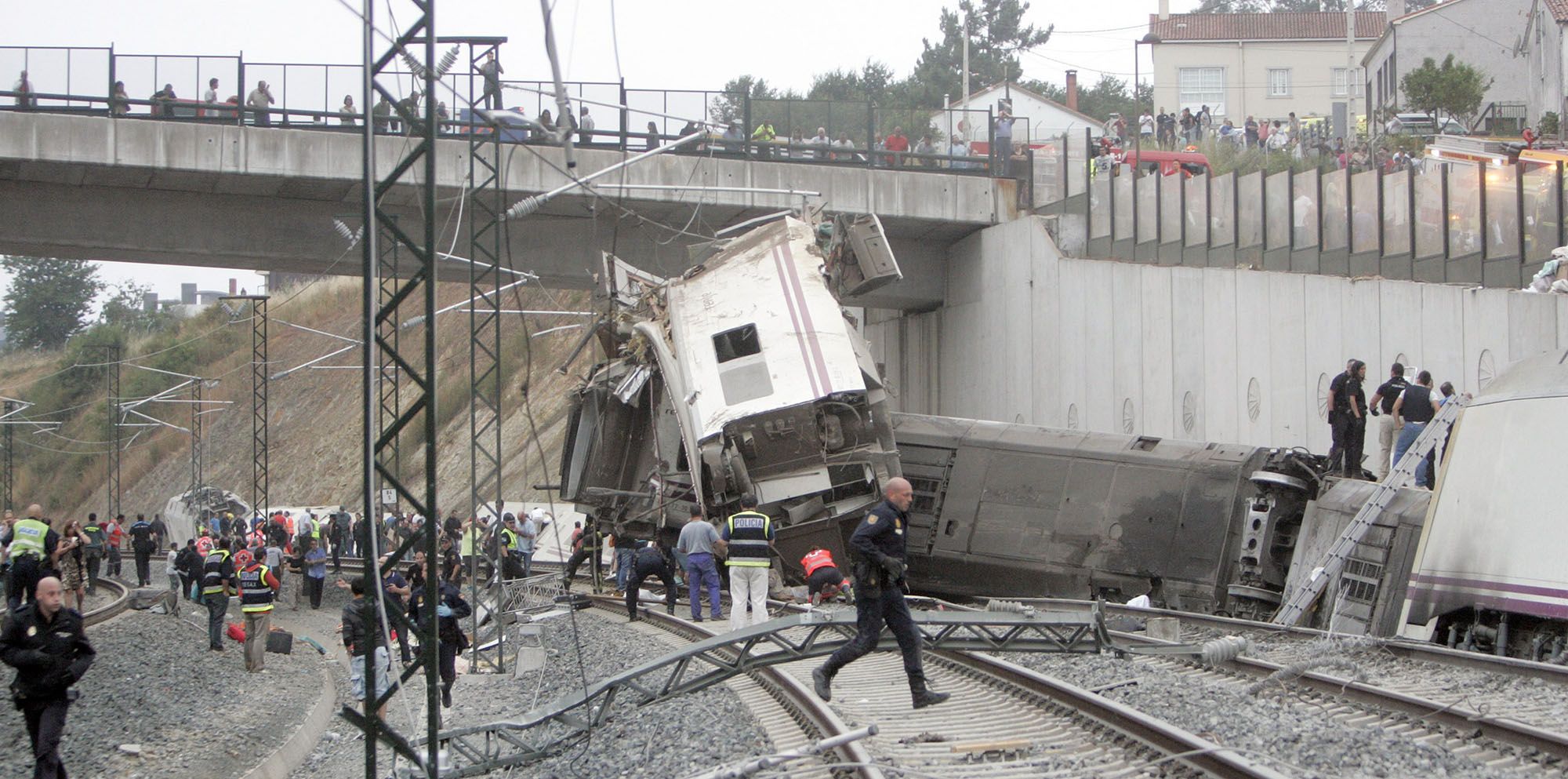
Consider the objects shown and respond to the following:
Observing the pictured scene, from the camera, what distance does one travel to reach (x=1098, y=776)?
7852 mm

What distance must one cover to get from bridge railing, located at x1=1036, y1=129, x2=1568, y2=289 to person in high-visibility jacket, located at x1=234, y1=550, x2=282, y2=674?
642 inches

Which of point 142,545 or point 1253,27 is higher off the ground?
point 1253,27

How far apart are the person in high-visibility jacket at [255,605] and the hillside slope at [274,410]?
42.9m

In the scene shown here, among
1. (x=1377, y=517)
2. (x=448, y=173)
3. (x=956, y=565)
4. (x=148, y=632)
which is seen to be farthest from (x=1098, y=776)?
(x=448, y=173)

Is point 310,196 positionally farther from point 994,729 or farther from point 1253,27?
point 1253,27

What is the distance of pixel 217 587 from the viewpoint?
74.2 ft

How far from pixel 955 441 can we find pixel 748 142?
37.5 feet

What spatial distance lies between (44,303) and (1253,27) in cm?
9658

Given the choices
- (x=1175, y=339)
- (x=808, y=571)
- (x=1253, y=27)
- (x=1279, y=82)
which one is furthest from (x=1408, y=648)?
(x=1253, y=27)

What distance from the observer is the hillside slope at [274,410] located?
7325 centimetres

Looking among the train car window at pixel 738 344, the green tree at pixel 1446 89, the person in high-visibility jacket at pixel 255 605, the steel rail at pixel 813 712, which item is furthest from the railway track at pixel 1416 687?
the green tree at pixel 1446 89

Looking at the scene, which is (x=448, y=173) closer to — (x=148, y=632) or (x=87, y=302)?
(x=148, y=632)

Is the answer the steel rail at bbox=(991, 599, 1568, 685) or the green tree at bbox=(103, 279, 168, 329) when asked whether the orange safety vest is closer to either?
the steel rail at bbox=(991, 599, 1568, 685)

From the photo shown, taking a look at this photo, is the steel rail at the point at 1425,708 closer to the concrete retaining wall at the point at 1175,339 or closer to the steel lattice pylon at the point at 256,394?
the concrete retaining wall at the point at 1175,339
